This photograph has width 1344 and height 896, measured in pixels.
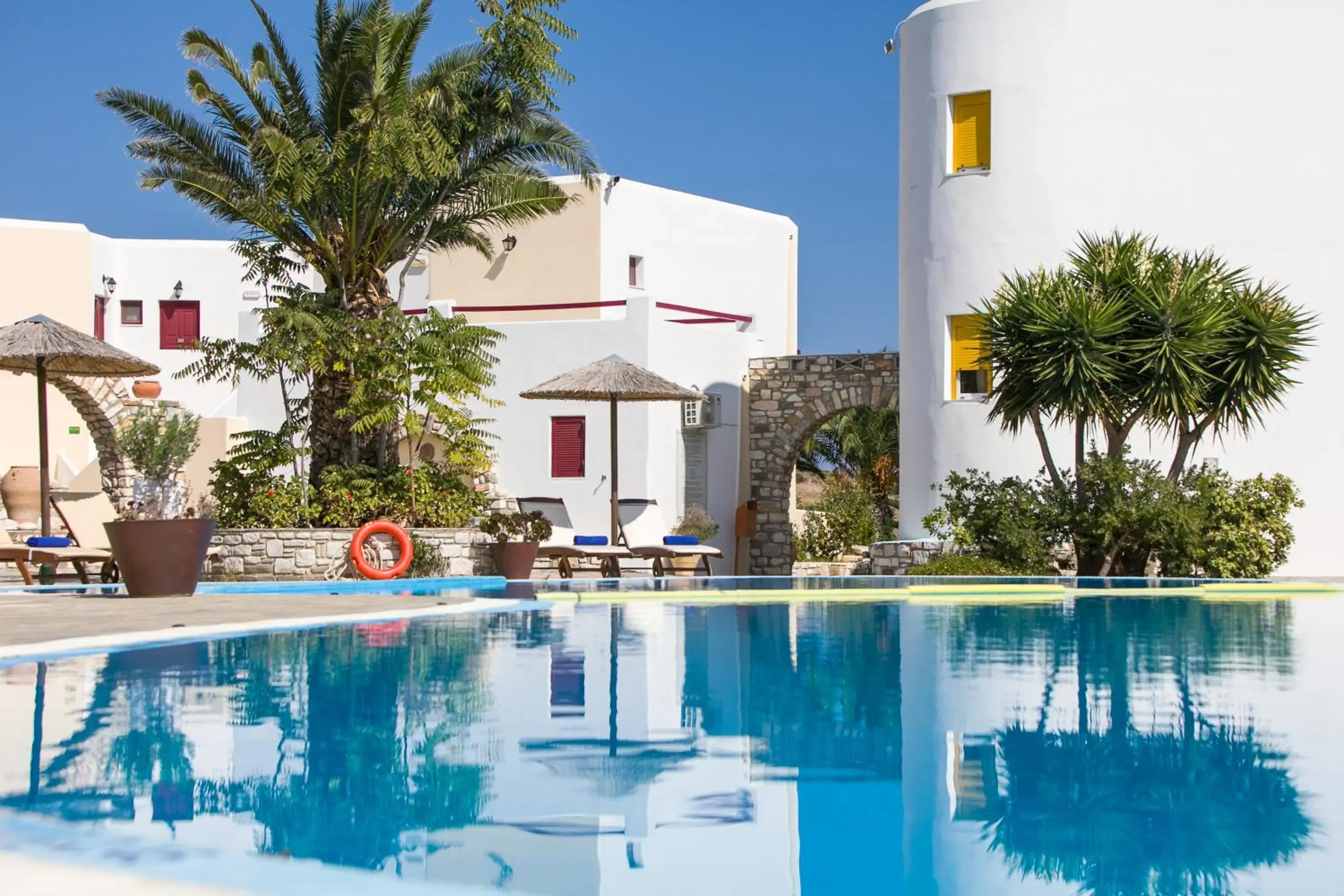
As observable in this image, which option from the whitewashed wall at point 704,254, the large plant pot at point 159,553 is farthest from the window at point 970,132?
the large plant pot at point 159,553

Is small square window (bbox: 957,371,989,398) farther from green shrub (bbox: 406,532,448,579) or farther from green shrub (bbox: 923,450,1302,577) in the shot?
green shrub (bbox: 406,532,448,579)

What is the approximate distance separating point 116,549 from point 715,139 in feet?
96.5

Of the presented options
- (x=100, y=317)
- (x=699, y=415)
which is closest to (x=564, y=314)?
(x=699, y=415)

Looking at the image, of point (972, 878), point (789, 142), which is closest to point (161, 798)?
point (972, 878)

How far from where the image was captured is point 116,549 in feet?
43.7

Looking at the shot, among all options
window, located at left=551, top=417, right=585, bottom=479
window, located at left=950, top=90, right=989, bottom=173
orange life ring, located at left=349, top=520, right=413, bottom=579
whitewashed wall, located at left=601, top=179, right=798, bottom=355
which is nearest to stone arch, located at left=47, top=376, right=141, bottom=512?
window, located at left=551, top=417, right=585, bottom=479

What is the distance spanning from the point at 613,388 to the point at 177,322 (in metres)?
20.5

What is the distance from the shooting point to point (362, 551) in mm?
17203

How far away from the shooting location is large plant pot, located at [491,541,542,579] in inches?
728

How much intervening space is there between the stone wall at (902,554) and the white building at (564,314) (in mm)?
5053

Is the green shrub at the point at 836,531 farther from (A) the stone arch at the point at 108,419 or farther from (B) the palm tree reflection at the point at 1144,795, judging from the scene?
(B) the palm tree reflection at the point at 1144,795

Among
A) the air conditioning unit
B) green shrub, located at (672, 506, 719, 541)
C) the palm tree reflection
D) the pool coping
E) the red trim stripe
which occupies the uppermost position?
the red trim stripe

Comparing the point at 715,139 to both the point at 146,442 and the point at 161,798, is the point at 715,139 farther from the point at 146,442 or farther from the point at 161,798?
the point at 161,798

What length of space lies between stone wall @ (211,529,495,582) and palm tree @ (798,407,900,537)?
48.9ft
